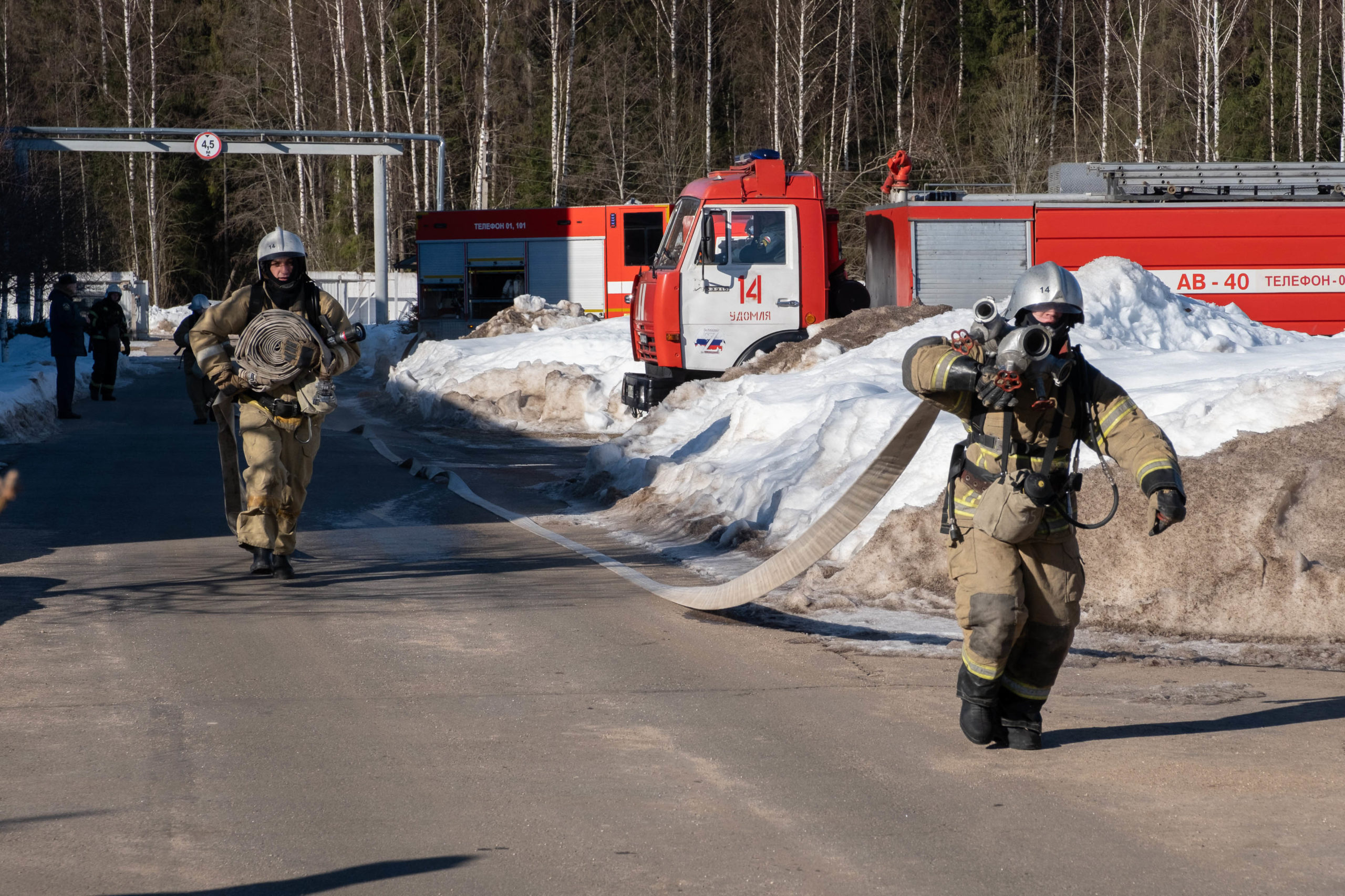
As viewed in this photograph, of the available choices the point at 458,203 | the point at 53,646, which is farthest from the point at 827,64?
the point at 53,646

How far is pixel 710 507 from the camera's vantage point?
10023 millimetres

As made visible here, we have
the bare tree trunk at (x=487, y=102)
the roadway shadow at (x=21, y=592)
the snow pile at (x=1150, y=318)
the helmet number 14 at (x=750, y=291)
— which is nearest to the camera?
the roadway shadow at (x=21, y=592)

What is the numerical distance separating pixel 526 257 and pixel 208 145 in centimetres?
872

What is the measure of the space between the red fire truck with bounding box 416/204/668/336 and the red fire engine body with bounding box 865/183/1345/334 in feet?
51.8

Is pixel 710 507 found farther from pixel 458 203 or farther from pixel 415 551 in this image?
pixel 458 203

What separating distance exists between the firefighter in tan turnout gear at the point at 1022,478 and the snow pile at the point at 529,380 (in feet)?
43.9

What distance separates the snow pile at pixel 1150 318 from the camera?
1355 cm

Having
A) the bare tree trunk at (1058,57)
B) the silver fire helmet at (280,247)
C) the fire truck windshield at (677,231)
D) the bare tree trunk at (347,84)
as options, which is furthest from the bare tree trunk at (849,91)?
the silver fire helmet at (280,247)

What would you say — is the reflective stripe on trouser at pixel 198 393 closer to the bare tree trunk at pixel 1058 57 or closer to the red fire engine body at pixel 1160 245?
the red fire engine body at pixel 1160 245

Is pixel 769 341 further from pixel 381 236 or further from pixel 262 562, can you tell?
pixel 381 236

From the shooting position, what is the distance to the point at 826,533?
20.2ft

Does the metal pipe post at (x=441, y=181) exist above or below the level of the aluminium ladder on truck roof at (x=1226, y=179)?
above

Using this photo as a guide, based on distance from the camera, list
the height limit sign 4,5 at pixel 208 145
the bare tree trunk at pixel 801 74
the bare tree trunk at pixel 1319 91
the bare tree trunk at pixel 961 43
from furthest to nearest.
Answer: the bare tree trunk at pixel 961 43
the bare tree trunk at pixel 801 74
the bare tree trunk at pixel 1319 91
the height limit sign 4,5 at pixel 208 145

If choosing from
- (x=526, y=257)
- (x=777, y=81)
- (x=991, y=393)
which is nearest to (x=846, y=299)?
(x=991, y=393)
